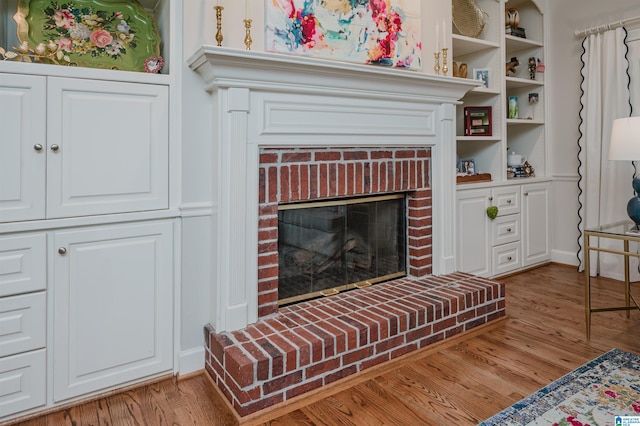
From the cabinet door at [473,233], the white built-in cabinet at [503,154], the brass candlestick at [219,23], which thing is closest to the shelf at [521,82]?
the white built-in cabinet at [503,154]

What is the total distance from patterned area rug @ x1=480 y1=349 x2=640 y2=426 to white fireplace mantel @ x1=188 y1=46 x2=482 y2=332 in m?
1.25

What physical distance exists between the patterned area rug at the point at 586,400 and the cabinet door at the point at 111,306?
1.50 m

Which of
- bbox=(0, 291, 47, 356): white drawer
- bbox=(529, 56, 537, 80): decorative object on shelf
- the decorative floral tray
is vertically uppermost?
bbox=(529, 56, 537, 80): decorative object on shelf

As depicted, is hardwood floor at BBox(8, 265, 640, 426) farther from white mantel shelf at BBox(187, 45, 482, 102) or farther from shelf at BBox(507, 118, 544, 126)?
shelf at BBox(507, 118, 544, 126)

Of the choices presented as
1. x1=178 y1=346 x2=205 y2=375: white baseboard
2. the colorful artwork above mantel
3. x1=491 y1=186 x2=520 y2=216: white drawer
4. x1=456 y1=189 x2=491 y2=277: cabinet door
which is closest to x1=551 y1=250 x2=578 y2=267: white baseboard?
x1=491 y1=186 x2=520 y2=216: white drawer

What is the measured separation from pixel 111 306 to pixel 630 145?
288 centimetres

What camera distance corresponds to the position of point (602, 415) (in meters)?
1.65

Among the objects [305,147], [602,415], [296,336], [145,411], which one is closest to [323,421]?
[296,336]

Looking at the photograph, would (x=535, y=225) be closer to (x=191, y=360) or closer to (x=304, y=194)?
(x=304, y=194)

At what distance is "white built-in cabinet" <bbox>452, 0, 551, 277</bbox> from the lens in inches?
127

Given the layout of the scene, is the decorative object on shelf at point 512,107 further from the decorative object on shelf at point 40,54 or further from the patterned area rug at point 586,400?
the decorative object on shelf at point 40,54

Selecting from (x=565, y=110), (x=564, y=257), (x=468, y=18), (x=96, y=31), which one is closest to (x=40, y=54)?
(x=96, y=31)

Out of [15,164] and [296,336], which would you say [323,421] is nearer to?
[296,336]

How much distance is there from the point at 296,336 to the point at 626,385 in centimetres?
150
